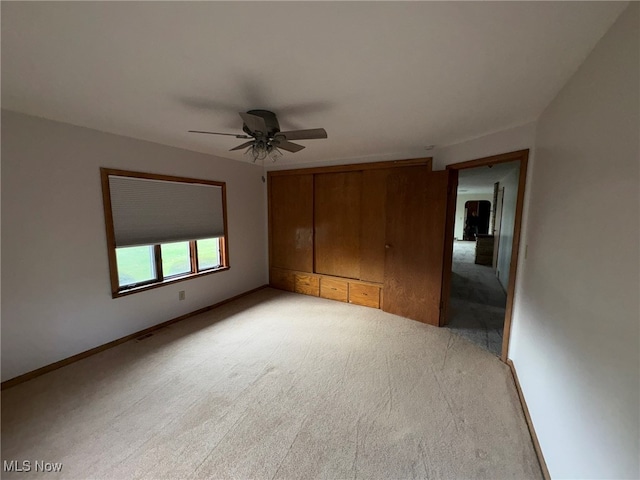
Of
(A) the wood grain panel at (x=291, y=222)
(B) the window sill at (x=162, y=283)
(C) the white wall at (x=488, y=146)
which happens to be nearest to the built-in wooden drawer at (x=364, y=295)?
(A) the wood grain panel at (x=291, y=222)

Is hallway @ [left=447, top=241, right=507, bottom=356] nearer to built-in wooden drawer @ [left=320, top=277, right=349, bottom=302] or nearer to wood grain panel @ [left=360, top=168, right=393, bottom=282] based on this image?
wood grain panel @ [left=360, top=168, right=393, bottom=282]

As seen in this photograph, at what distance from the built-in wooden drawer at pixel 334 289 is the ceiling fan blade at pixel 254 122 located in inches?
103

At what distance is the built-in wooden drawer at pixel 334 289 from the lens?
3926mm

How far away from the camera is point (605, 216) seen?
105 cm

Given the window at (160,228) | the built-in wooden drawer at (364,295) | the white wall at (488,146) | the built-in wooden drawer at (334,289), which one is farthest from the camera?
the built-in wooden drawer at (334,289)

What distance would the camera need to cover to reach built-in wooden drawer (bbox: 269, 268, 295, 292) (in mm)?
4422

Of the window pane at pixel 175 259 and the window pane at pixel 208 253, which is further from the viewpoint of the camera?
the window pane at pixel 208 253

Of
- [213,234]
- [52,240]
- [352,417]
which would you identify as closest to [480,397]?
[352,417]

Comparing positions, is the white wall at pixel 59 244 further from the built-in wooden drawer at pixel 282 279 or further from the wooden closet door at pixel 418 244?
the wooden closet door at pixel 418 244

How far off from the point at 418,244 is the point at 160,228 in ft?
10.2

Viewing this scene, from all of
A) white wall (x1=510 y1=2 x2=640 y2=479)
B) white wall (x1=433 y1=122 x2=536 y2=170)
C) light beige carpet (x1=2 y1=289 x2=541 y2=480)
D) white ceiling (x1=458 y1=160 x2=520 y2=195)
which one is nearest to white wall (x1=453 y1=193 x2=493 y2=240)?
white ceiling (x1=458 y1=160 x2=520 y2=195)

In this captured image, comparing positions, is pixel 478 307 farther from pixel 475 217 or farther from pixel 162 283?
pixel 475 217

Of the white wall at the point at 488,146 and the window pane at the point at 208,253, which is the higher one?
the white wall at the point at 488,146

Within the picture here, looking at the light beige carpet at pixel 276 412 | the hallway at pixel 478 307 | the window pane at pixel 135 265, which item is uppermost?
the window pane at pixel 135 265
